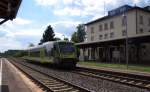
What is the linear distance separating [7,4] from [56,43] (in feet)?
68.6

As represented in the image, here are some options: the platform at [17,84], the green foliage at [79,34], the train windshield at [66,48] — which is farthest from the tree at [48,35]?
the platform at [17,84]

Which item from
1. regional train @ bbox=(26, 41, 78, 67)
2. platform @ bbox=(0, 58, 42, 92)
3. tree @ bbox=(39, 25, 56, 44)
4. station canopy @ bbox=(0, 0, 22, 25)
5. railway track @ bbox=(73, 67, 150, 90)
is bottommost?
platform @ bbox=(0, 58, 42, 92)

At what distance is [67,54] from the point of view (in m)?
31.1

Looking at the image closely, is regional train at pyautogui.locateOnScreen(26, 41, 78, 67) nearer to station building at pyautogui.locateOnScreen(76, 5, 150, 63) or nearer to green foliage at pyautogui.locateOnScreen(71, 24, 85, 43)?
station building at pyautogui.locateOnScreen(76, 5, 150, 63)

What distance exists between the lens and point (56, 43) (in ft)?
103

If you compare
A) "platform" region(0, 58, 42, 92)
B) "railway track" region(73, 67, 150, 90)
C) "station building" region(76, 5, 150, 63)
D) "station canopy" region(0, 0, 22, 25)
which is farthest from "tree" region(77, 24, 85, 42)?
"station canopy" region(0, 0, 22, 25)

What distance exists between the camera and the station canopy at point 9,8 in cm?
991

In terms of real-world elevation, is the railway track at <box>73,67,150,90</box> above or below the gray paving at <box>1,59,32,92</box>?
above

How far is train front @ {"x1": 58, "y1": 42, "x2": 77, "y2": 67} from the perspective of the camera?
30.7 metres

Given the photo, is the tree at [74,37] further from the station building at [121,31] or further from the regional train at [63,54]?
the regional train at [63,54]

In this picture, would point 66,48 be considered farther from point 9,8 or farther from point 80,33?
point 80,33

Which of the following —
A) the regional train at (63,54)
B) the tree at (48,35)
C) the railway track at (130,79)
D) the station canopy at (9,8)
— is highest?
the tree at (48,35)

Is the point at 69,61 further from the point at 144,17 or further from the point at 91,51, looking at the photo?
the point at 91,51

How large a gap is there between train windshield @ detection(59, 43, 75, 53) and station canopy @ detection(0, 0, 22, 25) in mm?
18274
